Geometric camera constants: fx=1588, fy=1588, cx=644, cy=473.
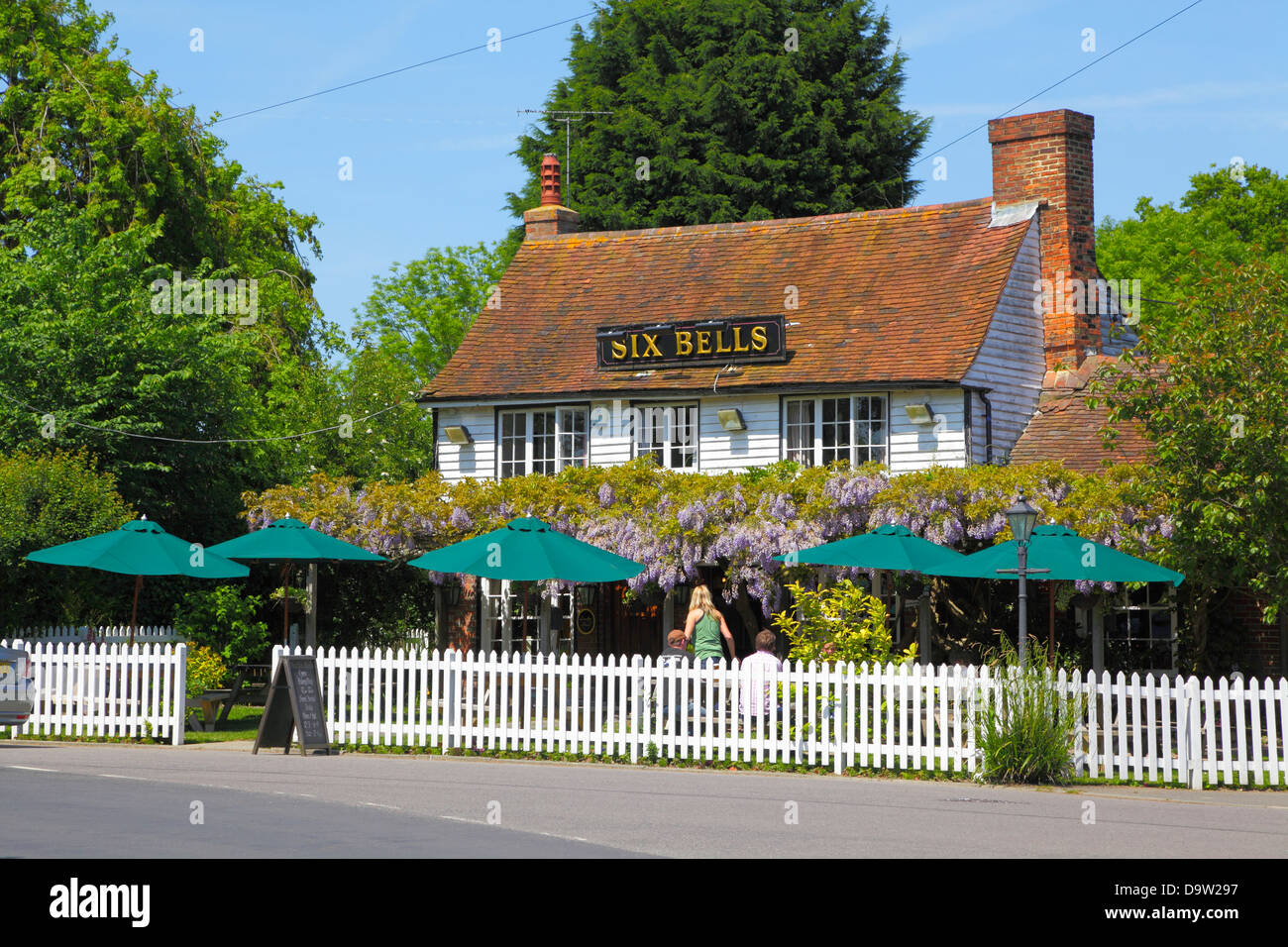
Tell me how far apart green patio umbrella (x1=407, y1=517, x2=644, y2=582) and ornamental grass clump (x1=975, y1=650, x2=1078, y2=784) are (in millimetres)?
5292

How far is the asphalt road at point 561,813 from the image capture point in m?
10.3

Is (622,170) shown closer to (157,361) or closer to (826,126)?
(826,126)

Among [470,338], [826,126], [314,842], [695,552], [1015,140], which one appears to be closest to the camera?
[314,842]

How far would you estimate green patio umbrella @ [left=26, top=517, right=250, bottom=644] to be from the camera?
1956cm

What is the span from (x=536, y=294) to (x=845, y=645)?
1465 centimetres

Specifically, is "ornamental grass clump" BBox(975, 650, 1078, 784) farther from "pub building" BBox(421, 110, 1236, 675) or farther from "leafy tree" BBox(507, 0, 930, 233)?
"leafy tree" BBox(507, 0, 930, 233)

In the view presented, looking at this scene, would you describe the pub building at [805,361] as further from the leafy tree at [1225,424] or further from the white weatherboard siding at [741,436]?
the leafy tree at [1225,424]

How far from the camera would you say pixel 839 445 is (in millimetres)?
25281

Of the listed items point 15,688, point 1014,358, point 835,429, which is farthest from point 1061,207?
A: point 15,688

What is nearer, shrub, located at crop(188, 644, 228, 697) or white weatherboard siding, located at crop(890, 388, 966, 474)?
shrub, located at crop(188, 644, 228, 697)

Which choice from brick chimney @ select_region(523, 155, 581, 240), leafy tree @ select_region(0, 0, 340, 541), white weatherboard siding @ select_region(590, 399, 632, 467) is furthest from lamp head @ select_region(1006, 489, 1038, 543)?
brick chimney @ select_region(523, 155, 581, 240)

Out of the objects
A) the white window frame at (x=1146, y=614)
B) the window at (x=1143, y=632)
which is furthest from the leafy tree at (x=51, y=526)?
the window at (x=1143, y=632)

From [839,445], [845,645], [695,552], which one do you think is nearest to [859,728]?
[845,645]

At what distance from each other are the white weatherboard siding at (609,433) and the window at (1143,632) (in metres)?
8.27
